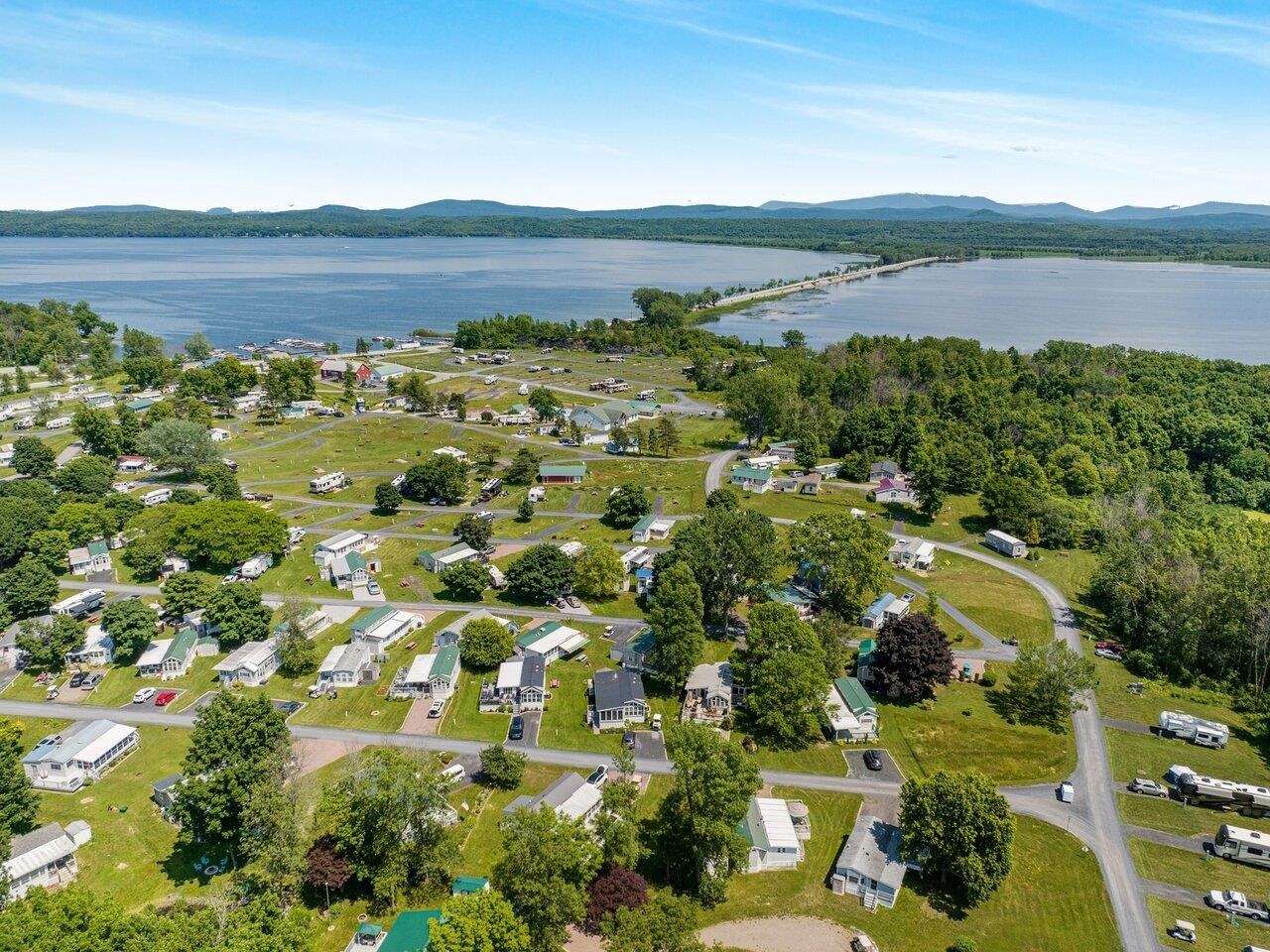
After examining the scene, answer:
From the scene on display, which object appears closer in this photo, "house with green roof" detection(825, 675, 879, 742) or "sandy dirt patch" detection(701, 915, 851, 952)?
"sandy dirt patch" detection(701, 915, 851, 952)

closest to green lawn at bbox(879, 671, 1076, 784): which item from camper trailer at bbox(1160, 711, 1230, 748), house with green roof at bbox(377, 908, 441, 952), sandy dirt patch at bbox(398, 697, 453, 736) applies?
camper trailer at bbox(1160, 711, 1230, 748)

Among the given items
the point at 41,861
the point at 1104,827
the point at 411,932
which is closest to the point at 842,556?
the point at 1104,827

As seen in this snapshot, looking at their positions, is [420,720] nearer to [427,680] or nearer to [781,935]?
[427,680]

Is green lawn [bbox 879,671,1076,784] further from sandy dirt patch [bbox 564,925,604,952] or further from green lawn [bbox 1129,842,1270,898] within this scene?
sandy dirt patch [bbox 564,925,604,952]

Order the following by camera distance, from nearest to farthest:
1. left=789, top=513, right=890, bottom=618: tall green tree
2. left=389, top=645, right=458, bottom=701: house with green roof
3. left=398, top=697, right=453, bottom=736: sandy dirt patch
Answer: left=398, top=697, right=453, bottom=736: sandy dirt patch
left=389, top=645, right=458, bottom=701: house with green roof
left=789, top=513, right=890, bottom=618: tall green tree

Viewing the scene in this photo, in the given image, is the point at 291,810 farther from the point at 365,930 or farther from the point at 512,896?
the point at 512,896
